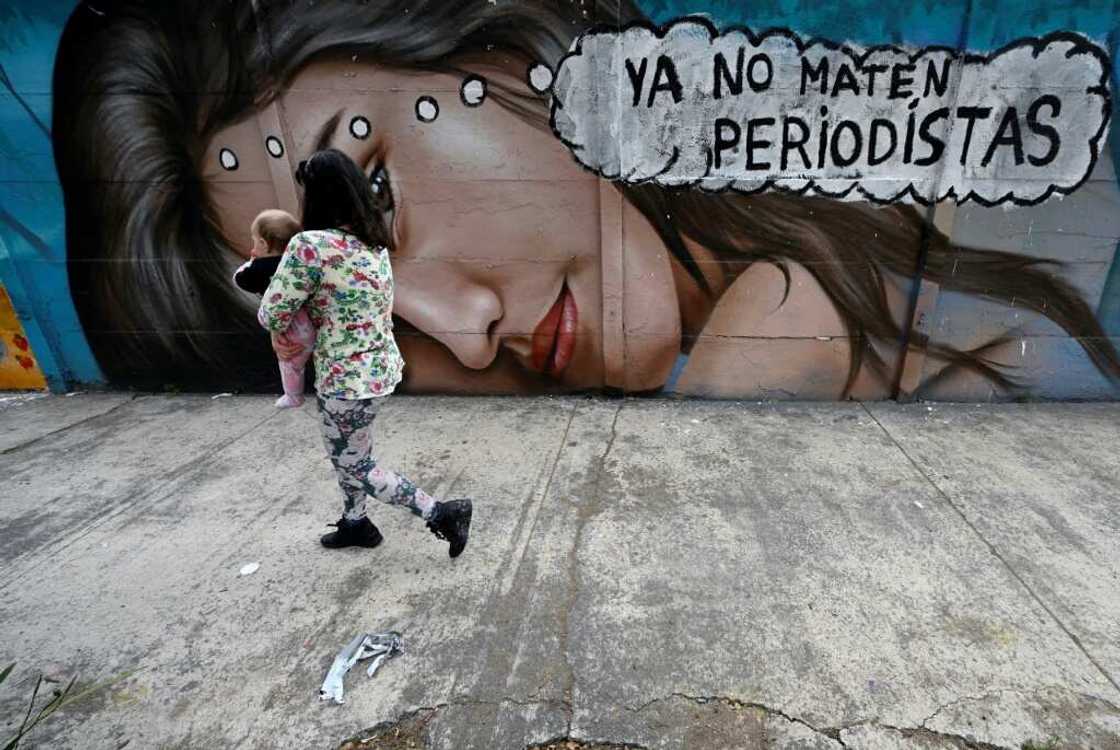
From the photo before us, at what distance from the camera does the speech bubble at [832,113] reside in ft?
11.1

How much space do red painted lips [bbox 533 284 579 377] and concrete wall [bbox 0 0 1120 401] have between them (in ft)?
0.05

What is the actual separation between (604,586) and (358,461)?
1150mm

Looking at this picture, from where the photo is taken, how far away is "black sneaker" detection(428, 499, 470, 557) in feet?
8.33

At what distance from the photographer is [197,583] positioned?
2.52 m

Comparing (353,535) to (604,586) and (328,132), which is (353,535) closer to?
(604,586)

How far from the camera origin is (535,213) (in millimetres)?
3869

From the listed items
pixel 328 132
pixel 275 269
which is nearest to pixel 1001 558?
pixel 275 269

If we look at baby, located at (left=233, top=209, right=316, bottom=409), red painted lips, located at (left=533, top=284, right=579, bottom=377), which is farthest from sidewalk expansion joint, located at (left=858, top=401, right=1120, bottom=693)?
baby, located at (left=233, top=209, right=316, bottom=409)

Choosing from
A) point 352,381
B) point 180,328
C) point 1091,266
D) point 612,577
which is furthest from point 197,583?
point 1091,266

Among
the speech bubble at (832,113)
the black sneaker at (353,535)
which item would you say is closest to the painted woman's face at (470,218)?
the speech bubble at (832,113)

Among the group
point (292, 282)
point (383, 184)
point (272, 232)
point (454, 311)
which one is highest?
point (383, 184)

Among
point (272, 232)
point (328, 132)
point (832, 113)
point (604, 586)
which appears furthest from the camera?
point (328, 132)

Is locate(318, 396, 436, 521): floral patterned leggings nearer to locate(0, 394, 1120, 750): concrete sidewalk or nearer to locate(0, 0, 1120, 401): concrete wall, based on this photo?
locate(0, 394, 1120, 750): concrete sidewalk

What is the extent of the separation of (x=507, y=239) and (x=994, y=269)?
317 cm
